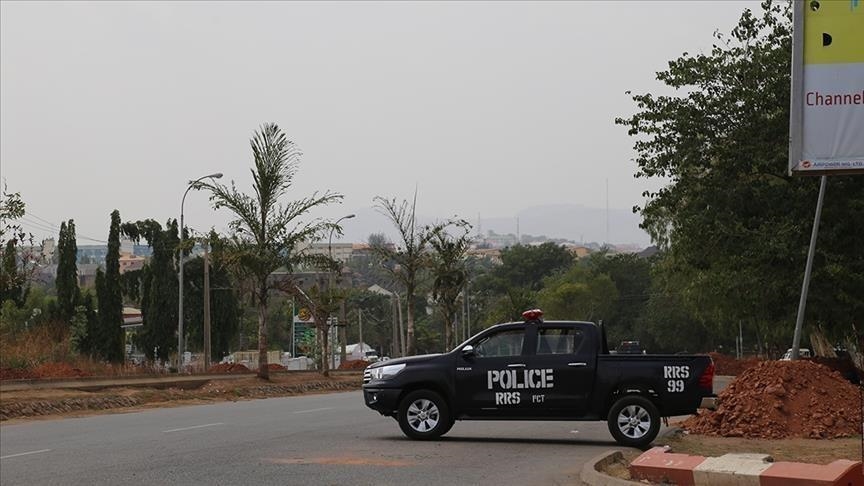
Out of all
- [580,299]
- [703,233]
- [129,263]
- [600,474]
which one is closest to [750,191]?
[703,233]

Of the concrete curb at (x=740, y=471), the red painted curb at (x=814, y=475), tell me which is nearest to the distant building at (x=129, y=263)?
the concrete curb at (x=740, y=471)

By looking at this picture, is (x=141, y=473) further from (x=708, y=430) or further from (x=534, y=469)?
(x=708, y=430)

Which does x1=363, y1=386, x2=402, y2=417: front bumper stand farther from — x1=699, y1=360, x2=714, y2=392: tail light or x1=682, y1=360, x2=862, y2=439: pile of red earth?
x1=682, y1=360, x2=862, y2=439: pile of red earth

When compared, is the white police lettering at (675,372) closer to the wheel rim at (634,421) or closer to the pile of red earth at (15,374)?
the wheel rim at (634,421)

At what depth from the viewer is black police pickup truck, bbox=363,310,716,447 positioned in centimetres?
1692

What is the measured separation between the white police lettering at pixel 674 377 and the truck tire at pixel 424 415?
3.29 m

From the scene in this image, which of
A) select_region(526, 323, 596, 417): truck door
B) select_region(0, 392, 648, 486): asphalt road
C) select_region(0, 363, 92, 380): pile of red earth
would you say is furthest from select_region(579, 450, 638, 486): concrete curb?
select_region(0, 363, 92, 380): pile of red earth

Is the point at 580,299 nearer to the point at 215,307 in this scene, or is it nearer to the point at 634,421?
the point at 215,307

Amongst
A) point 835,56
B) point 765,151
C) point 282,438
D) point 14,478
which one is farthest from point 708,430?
point 765,151

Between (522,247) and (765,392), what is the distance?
413 feet

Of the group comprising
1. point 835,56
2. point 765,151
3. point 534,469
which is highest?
point 765,151

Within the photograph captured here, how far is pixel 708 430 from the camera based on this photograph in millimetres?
18719

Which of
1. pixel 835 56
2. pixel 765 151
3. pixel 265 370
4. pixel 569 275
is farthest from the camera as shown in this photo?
pixel 569 275

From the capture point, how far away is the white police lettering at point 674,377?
55.4ft
